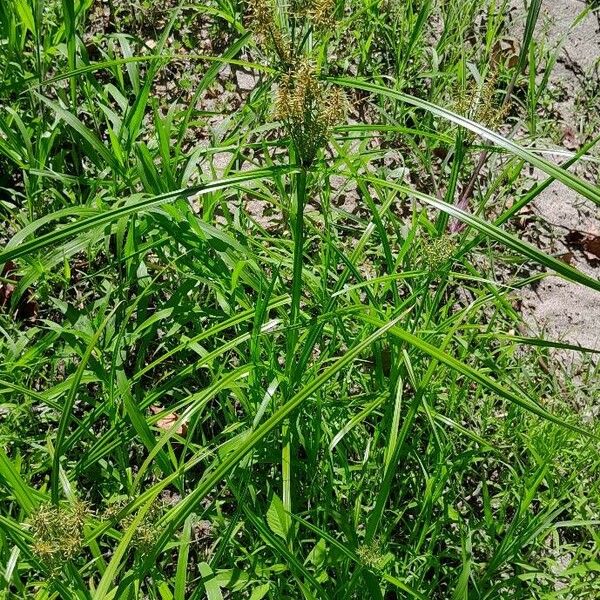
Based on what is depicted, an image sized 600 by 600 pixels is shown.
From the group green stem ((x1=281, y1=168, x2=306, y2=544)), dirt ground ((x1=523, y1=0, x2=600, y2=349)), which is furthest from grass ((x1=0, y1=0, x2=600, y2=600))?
dirt ground ((x1=523, y1=0, x2=600, y2=349))

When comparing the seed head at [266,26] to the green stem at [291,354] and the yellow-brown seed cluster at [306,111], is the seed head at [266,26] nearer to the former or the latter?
the yellow-brown seed cluster at [306,111]

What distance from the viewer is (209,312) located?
2438 millimetres

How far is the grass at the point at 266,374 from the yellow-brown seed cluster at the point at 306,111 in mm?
105

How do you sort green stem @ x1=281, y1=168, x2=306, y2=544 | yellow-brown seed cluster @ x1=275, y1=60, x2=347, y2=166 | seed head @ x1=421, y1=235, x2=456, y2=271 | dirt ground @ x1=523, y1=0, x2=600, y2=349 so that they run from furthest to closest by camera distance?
1. dirt ground @ x1=523, y1=0, x2=600, y2=349
2. seed head @ x1=421, y1=235, x2=456, y2=271
3. green stem @ x1=281, y1=168, x2=306, y2=544
4. yellow-brown seed cluster @ x1=275, y1=60, x2=347, y2=166

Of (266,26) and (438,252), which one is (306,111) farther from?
(438,252)

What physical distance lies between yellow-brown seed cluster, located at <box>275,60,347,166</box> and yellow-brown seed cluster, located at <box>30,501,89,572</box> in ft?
2.65

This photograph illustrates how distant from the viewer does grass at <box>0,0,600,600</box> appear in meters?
1.97

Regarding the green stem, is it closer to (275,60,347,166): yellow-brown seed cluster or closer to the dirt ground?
(275,60,347,166): yellow-brown seed cluster

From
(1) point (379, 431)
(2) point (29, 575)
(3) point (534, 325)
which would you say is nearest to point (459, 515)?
(1) point (379, 431)

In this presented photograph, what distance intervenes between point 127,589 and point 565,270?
1262 millimetres

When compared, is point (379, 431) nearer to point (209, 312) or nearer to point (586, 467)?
point (209, 312)

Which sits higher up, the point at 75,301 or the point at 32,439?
the point at 75,301

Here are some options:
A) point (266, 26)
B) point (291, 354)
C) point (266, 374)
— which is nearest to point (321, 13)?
point (266, 26)

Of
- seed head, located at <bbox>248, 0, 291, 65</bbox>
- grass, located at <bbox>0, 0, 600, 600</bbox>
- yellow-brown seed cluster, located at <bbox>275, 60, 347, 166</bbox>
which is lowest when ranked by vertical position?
grass, located at <bbox>0, 0, 600, 600</bbox>
